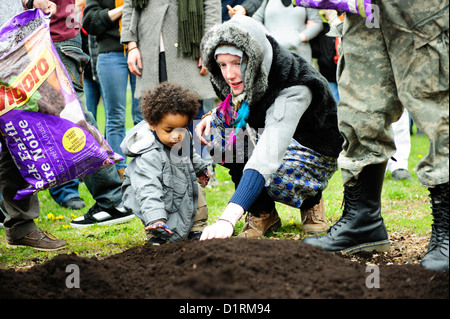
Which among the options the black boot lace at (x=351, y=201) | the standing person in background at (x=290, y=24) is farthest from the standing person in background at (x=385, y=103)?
the standing person in background at (x=290, y=24)

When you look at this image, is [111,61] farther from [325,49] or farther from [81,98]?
[325,49]

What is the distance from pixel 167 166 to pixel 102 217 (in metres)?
1.27

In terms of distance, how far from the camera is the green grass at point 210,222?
3754 millimetres

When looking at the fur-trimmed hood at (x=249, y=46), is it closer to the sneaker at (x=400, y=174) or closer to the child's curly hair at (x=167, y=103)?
the child's curly hair at (x=167, y=103)

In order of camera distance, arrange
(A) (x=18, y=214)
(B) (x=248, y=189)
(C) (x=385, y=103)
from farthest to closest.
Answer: (A) (x=18, y=214)
(C) (x=385, y=103)
(B) (x=248, y=189)

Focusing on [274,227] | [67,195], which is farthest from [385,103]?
[67,195]

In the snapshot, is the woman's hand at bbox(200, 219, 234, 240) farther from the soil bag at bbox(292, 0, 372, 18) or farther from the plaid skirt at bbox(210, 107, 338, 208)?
the soil bag at bbox(292, 0, 372, 18)

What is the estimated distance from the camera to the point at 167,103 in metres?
3.62

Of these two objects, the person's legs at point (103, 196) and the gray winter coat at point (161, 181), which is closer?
the gray winter coat at point (161, 181)

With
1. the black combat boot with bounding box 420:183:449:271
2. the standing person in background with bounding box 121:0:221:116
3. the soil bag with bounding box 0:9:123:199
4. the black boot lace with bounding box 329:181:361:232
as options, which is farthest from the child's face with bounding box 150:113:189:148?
the black combat boot with bounding box 420:183:449:271

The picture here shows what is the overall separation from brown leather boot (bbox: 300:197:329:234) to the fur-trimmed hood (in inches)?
39.6

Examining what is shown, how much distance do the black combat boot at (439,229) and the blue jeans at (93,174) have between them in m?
2.75
